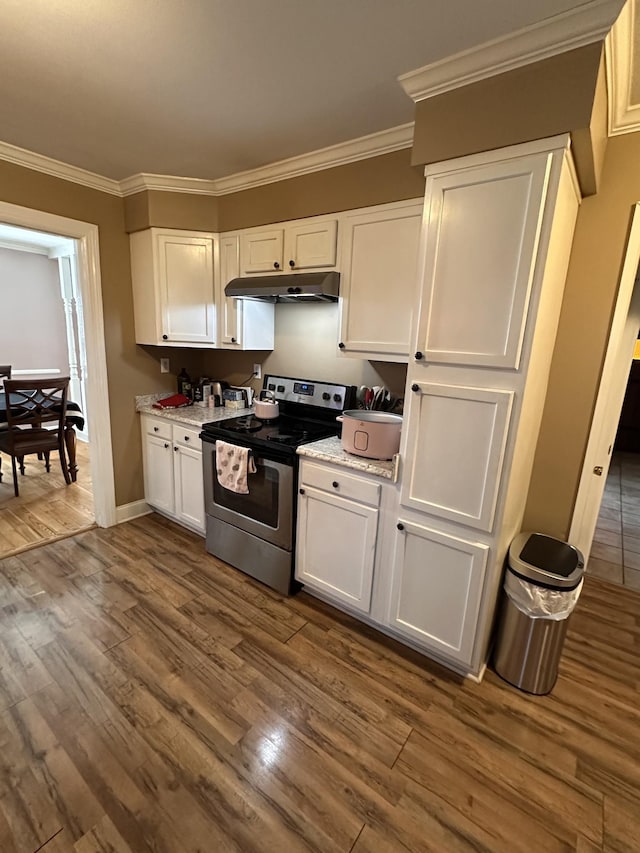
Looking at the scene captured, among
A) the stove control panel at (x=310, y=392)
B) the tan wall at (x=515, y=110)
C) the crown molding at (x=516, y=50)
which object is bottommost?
the stove control panel at (x=310, y=392)

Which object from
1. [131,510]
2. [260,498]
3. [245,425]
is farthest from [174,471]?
[260,498]

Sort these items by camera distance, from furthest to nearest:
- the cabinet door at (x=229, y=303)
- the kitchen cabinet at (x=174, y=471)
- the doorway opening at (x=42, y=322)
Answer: the doorway opening at (x=42, y=322), the kitchen cabinet at (x=174, y=471), the cabinet door at (x=229, y=303)

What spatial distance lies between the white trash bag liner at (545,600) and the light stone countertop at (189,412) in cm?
204

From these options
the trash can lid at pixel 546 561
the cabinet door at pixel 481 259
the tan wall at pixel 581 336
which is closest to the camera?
the cabinet door at pixel 481 259

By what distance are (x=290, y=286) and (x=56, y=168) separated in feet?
5.76

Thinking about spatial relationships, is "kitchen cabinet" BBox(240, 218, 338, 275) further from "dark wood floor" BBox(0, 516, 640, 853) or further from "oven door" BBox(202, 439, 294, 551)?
"dark wood floor" BBox(0, 516, 640, 853)

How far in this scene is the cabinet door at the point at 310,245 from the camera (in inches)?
87.2

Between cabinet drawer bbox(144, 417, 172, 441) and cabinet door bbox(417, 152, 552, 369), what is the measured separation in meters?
2.09

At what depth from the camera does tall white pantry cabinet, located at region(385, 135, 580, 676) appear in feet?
4.66

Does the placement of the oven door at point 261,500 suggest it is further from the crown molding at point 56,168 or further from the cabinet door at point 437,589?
the crown molding at point 56,168

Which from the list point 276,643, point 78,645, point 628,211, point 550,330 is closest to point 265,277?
point 550,330

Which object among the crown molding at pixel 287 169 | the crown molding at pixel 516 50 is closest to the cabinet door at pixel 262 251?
the crown molding at pixel 287 169

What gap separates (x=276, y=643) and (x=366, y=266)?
206 cm

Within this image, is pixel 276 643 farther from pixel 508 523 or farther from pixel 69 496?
pixel 69 496
